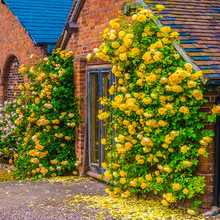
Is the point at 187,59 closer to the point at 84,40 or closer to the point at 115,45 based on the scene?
the point at 115,45

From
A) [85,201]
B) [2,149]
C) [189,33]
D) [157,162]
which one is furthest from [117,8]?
[2,149]

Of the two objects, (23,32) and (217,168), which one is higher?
(23,32)

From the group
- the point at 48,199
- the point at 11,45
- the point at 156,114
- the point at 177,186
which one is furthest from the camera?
the point at 11,45

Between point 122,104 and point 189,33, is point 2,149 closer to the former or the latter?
point 122,104

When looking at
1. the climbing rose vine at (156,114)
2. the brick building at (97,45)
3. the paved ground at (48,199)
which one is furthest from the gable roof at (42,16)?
the climbing rose vine at (156,114)

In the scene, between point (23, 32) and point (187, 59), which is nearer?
point (187, 59)

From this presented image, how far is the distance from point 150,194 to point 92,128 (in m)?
2.32

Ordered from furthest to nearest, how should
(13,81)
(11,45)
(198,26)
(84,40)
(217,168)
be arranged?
(13,81)
(11,45)
(84,40)
(198,26)
(217,168)

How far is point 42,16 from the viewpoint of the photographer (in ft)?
39.0

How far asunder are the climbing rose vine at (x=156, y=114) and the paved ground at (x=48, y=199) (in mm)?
781

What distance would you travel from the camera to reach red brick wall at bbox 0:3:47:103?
36.8ft

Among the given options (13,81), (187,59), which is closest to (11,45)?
(13,81)

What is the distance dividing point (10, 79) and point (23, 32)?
2133mm

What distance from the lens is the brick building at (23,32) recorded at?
426 inches
